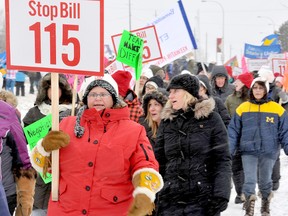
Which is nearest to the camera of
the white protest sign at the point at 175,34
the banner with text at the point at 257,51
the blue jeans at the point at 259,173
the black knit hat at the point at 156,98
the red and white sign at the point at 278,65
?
the black knit hat at the point at 156,98

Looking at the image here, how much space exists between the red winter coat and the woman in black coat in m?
1.10

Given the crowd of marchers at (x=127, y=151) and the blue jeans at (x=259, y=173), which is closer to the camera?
the crowd of marchers at (x=127, y=151)

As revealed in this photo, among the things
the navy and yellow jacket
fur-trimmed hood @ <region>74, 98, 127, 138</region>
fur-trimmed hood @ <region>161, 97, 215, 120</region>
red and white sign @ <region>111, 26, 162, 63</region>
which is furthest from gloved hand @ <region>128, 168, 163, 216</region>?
red and white sign @ <region>111, 26, 162, 63</region>

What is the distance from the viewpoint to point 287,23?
76.4m

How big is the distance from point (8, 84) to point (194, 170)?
2642 centimetres

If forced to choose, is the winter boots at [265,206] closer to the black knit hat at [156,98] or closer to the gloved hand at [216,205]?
the black knit hat at [156,98]

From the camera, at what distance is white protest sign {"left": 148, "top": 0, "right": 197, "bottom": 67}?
10781mm

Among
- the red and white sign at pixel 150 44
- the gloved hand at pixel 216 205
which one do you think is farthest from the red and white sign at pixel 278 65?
the gloved hand at pixel 216 205

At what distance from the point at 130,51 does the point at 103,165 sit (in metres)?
5.07

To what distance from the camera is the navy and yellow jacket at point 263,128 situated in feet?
28.6

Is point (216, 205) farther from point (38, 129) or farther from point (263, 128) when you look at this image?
point (263, 128)

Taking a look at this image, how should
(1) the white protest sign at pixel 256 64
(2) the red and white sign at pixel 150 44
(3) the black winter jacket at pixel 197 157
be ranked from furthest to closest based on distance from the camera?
(1) the white protest sign at pixel 256 64
(2) the red and white sign at pixel 150 44
(3) the black winter jacket at pixel 197 157

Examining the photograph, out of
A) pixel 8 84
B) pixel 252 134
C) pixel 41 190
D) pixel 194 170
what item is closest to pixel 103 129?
pixel 194 170

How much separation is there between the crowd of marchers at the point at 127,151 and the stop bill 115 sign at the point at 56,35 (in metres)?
0.22
